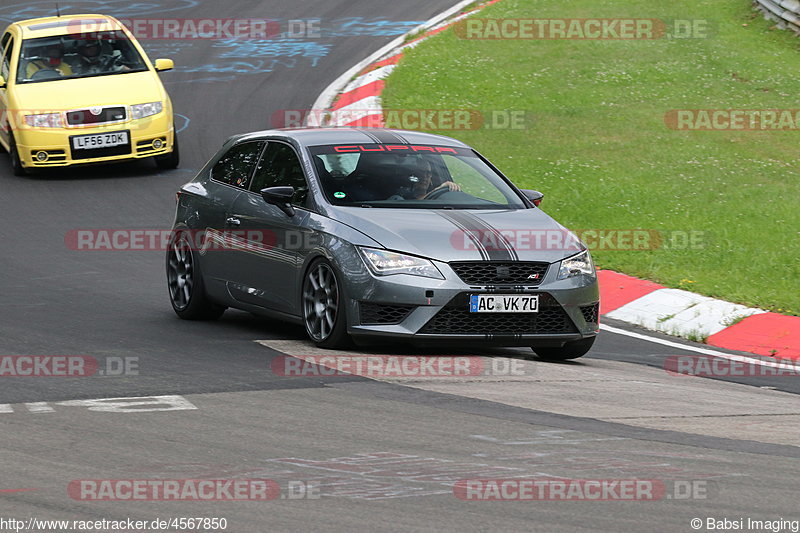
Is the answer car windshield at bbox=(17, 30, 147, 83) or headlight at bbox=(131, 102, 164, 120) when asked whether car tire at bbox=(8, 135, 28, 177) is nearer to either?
car windshield at bbox=(17, 30, 147, 83)

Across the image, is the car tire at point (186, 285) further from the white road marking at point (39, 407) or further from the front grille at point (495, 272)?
the white road marking at point (39, 407)

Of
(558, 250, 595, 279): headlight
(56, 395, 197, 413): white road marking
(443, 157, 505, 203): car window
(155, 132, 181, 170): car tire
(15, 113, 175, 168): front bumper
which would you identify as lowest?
(155, 132, 181, 170): car tire

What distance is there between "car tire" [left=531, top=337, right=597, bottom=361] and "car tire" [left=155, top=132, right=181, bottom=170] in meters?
9.18

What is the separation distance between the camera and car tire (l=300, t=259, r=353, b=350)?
9.37m

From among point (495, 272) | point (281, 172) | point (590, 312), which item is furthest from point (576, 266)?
point (281, 172)

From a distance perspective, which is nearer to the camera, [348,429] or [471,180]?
[348,429]

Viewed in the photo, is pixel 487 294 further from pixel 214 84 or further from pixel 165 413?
pixel 214 84

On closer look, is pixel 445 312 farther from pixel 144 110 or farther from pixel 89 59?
pixel 89 59

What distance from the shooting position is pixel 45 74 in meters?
18.3

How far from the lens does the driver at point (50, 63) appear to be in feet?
60.2

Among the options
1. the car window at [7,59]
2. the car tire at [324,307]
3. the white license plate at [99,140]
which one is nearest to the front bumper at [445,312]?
the car tire at [324,307]

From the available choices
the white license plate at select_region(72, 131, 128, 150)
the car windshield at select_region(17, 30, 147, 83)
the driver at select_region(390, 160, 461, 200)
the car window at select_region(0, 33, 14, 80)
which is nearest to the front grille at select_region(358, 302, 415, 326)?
the driver at select_region(390, 160, 461, 200)

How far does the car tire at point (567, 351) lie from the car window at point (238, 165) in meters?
2.66

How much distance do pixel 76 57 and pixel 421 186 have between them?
382 inches
